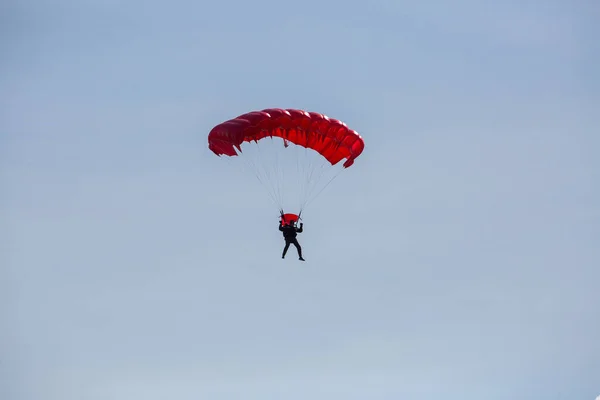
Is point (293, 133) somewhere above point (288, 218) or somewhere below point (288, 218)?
above

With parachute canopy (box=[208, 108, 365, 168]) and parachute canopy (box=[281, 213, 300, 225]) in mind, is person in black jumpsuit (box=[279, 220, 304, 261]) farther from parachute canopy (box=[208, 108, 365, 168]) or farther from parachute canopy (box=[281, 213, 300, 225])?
parachute canopy (box=[208, 108, 365, 168])

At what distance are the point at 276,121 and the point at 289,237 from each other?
399 cm

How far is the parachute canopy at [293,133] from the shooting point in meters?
56.9

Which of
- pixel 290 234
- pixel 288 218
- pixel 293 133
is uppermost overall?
pixel 293 133

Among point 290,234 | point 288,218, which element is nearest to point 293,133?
point 288,218

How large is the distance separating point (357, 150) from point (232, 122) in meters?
4.48

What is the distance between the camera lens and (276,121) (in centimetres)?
5688

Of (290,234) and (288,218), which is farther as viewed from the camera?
(288,218)

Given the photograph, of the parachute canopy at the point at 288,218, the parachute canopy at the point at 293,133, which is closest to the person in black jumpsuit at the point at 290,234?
the parachute canopy at the point at 288,218

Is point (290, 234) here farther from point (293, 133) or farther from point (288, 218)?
point (293, 133)

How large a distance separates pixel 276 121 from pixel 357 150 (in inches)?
127

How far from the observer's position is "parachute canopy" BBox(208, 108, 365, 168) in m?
56.9

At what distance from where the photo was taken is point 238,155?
2266 inches

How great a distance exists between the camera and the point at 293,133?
190 feet
